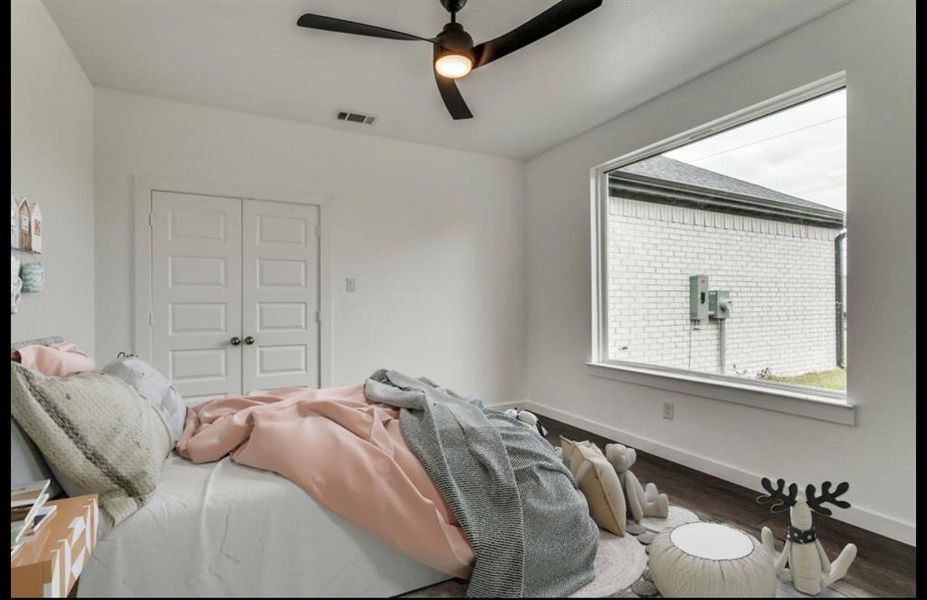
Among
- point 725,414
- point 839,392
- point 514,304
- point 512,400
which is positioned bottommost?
point 512,400

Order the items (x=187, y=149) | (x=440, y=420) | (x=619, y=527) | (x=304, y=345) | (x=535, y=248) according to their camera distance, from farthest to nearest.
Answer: (x=535, y=248) < (x=304, y=345) < (x=187, y=149) < (x=619, y=527) < (x=440, y=420)

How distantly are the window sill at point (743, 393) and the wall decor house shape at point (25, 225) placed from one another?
3.47 metres

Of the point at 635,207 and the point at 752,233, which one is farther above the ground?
the point at 635,207

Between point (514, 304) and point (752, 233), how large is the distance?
7.22ft

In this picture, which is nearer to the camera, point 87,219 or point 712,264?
point 87,219

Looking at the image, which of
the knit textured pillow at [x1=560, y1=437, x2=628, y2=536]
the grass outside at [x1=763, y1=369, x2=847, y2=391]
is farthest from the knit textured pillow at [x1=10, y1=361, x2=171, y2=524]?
the grass outside at [x1=763, y1=369, x2=847, y2=391]

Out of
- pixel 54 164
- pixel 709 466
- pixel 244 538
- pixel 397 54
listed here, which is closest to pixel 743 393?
pixel 709 466

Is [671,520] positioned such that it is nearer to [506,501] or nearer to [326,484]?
[506,501]

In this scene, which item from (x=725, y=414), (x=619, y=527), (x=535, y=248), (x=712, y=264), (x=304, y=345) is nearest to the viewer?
(x=619, y=527)

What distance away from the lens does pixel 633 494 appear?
2.10m

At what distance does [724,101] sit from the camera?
283 centimetres

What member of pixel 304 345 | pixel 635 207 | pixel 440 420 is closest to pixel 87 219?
pixel 304 345

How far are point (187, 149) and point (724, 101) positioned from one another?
3567 millimetres

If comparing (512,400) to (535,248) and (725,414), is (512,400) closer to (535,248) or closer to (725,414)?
(535,248)
